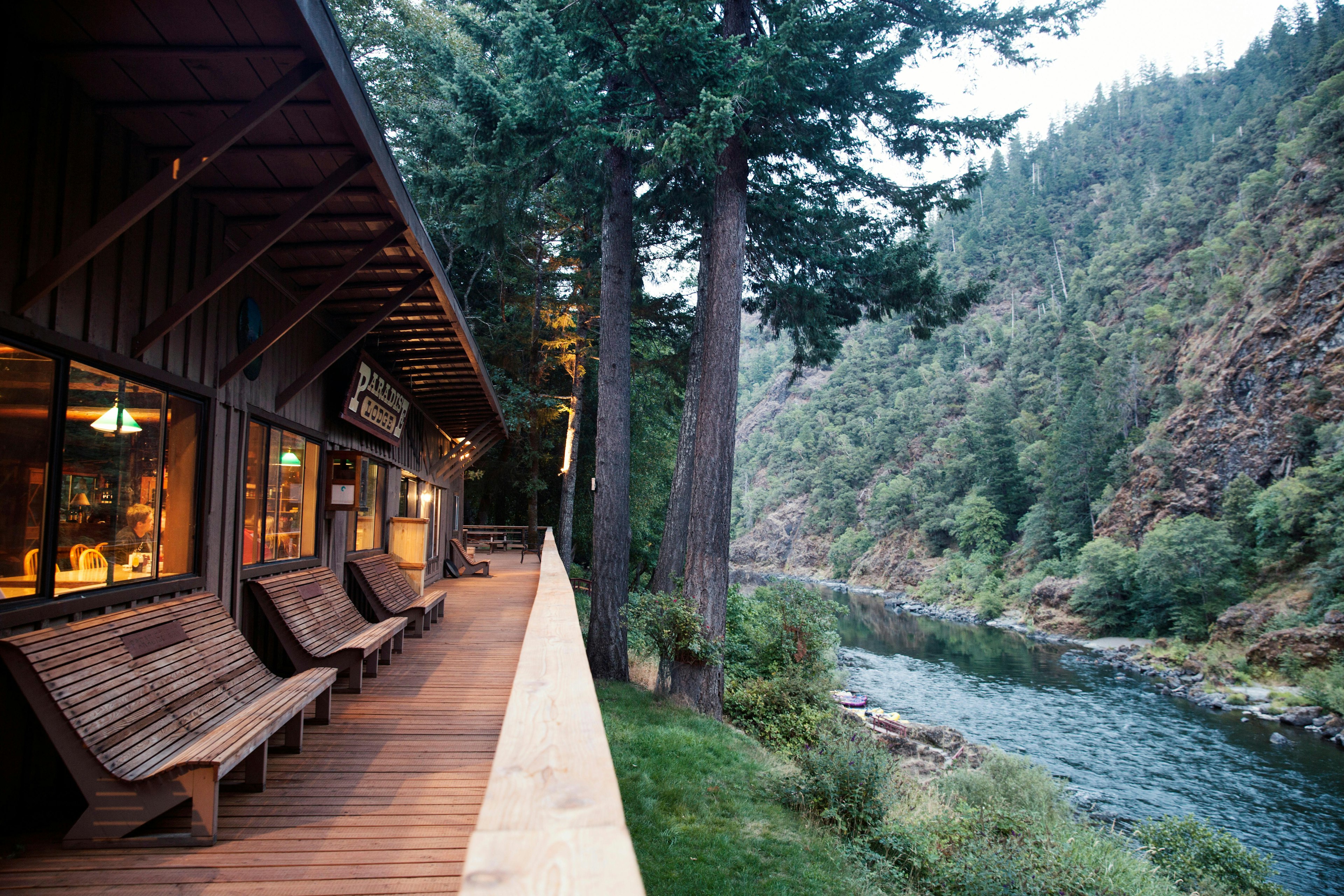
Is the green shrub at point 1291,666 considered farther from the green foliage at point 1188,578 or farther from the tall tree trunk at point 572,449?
the tall tree trunk at point 572,449

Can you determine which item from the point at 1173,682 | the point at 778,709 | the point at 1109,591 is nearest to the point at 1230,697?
the point at 1173,682

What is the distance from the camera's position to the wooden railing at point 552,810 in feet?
3.24

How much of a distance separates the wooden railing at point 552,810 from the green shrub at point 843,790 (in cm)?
585

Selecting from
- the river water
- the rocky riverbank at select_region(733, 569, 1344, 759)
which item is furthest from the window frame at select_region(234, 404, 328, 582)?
Result: the river water

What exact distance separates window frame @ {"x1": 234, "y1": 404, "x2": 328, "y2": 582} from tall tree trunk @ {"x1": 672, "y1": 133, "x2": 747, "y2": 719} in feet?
15.1

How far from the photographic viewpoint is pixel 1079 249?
294ft

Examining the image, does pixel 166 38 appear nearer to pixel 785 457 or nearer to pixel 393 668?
pixel 393 668

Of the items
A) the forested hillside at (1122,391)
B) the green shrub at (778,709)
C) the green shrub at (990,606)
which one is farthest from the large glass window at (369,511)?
the green shrub at (990,606)

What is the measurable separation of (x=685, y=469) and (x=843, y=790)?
6225 millimetres

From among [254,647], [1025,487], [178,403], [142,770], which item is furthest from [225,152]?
[1025,487]

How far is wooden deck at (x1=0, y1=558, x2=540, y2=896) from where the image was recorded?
109 inches

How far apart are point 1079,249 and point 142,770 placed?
105060 mm

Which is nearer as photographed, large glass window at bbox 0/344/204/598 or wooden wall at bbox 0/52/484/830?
wooden wall at bbox 0/52/484/830

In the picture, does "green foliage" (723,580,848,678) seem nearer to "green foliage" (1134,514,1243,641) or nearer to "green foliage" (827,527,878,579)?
"green foliage" (1134,514,1243,641)
